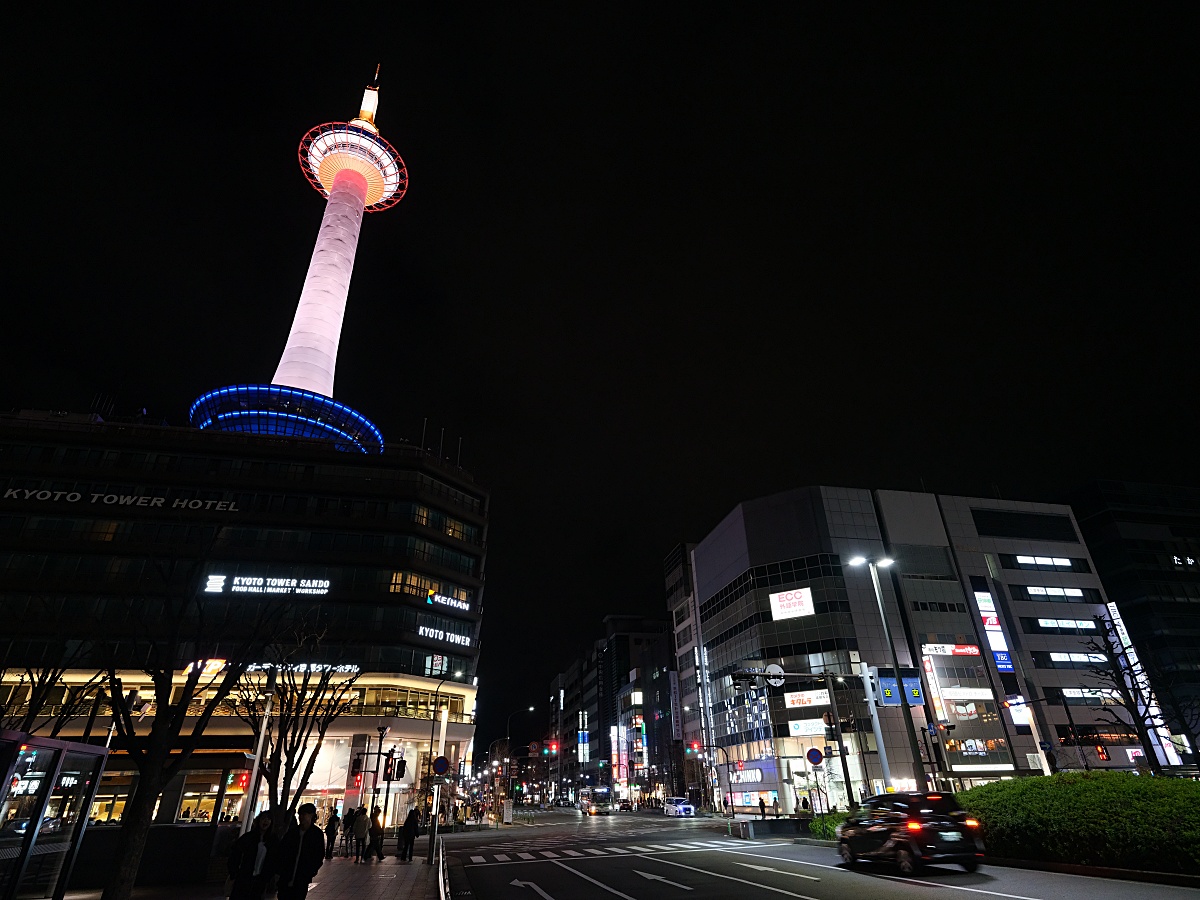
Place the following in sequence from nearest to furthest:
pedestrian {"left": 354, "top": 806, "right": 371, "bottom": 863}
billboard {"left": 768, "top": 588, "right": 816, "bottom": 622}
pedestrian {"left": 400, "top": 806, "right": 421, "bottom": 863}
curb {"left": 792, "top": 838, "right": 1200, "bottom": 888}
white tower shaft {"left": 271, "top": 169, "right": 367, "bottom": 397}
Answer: curb {"left": 792, "top": 838, "right": 1200, "bottom": 888} < pedestrian {"left": 354, "top": 806, "right": 371, "bottom": 863} < pedestrian {"left": 400, "top": 806, "right": 421, "bottom": 863} < billboard {"left": 768, "top": 588, "right": 816, "bottom": 622} < white tower shaft {"left": 271, "top": 169, "right": 367, "bottom": 397}

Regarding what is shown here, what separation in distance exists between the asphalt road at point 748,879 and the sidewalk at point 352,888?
1.44 metres

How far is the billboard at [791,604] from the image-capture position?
6625 centimetres

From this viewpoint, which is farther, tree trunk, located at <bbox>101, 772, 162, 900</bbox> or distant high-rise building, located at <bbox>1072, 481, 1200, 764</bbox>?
distant high-rise building, located at <bbox>1072, 481, 1200, 764</bbox>

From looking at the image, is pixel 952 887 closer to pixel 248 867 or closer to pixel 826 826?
pixel 248 867

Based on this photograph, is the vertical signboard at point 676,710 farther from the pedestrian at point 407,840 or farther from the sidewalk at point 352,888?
the sidewalk at point 352,888

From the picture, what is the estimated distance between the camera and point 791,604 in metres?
67.2

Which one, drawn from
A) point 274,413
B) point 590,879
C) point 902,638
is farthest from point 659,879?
point 274,413

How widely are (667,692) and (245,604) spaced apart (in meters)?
69.7

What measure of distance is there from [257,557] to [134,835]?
52773 mm

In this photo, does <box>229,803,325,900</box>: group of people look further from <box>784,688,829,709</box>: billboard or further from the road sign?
<box>784,688,829,709</box>: billboard

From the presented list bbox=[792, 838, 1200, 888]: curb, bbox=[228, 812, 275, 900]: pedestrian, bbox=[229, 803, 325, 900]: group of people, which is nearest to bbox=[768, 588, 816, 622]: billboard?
bbox=[792, 838, 1200, 888]: curb

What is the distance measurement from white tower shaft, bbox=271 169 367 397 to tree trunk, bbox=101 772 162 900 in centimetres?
7085

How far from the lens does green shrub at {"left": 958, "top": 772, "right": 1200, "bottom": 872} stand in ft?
39.1

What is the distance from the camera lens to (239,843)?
10.6m
